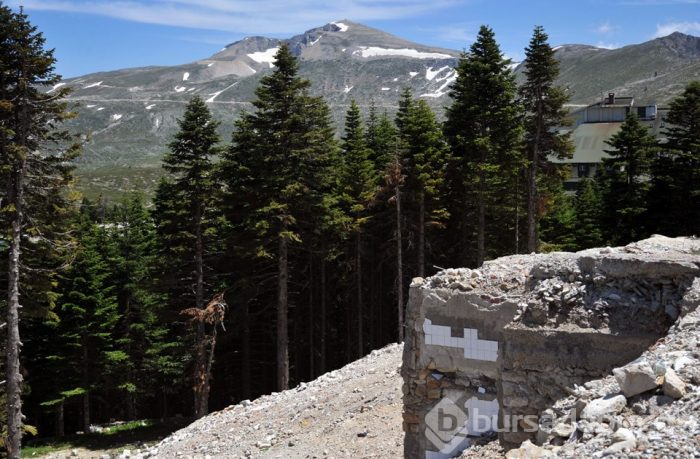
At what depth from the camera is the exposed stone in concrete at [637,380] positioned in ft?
18.6

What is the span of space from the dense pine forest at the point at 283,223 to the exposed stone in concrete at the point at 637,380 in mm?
16211

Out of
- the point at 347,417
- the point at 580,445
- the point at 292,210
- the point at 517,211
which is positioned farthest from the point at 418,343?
the point at 517,211

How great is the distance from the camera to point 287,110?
80.6ft

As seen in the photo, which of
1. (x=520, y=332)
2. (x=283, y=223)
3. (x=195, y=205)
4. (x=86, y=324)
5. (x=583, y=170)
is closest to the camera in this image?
(x=520, y=332)

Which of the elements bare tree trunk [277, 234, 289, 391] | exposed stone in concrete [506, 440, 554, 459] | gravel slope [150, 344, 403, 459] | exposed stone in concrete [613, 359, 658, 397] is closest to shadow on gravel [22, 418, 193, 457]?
bare tree trunk [277, 234, 289, 391]

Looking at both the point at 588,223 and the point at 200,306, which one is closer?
the point at 200,306

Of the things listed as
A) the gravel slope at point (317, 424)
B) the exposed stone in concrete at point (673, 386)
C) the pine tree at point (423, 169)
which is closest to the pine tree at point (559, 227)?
the pine tree at point (423, 169)

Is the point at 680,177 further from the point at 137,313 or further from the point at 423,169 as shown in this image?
the point at 137,313

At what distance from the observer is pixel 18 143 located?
56.2 ft

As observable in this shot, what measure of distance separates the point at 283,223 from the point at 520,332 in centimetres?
1628

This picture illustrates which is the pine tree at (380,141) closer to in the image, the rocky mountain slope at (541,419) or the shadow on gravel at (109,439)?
the rocky mountain slope at (541,419)

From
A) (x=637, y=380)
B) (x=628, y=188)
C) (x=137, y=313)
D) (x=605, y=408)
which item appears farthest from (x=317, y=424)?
(x=628, y=188)

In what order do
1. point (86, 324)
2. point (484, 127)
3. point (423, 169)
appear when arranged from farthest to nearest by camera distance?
point (86, 324) → point (423, 169) → point (484, 127)

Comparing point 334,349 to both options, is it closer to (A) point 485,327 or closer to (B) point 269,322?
(B) point 269,322
